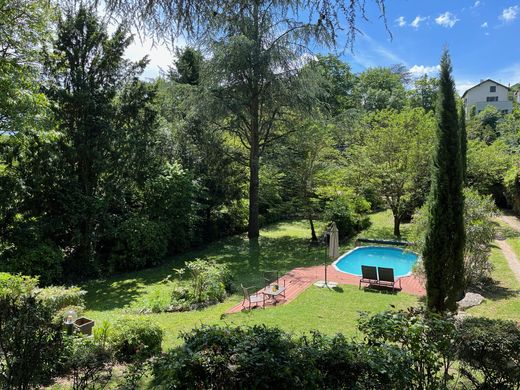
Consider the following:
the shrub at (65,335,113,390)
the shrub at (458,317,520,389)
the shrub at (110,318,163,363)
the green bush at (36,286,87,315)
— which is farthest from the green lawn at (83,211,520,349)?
the shrub at (458,317,520,389)

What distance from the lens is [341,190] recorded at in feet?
64.0

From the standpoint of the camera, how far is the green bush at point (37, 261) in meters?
10.8

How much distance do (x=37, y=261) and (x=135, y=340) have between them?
278 inches

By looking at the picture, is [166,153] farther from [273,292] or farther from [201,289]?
[273,292]

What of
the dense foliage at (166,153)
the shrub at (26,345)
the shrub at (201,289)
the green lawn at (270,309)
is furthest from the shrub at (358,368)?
the dense foliage at (166,153)

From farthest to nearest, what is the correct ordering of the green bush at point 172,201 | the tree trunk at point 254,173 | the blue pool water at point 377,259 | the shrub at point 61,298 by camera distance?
1. the tree trunk at point 254,173
2. the green bush at point 172,201
3. the blue pool water at point 377,259
4. the shrub at point 61,298

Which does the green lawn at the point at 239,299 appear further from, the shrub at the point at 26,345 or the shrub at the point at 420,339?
the shrub at the point at 26,345

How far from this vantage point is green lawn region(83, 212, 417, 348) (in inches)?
316

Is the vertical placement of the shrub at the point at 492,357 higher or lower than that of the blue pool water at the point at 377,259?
higher

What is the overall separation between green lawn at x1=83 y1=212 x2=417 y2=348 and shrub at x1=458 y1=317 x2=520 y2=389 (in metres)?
1.39

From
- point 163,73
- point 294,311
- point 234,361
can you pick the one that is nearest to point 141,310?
point 294,311

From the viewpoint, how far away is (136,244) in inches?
564

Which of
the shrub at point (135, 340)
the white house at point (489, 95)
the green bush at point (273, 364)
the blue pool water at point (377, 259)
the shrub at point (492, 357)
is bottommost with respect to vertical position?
the blue pool water at point (377, 259)

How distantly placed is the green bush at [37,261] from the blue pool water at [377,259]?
10097 millimetres
